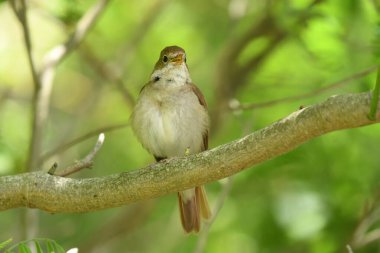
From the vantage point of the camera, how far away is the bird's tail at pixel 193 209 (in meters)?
5.95

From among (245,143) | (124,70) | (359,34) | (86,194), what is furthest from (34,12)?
(245,143)

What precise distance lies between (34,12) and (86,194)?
4.80 m

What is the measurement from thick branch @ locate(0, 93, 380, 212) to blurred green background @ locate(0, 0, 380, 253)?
169 cm

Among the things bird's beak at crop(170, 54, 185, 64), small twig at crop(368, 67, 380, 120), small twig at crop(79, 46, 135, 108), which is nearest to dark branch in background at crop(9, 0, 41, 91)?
bird's beak at crop(170, 54, 185, 64)

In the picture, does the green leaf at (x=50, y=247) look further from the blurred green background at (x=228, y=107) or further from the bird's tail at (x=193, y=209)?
the bird's tail at (x=193, y=209)

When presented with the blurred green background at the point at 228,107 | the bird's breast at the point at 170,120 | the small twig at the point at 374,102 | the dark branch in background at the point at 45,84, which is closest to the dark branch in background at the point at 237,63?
the blurred green background at the point at 228,107

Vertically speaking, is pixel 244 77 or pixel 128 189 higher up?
pixel 244 77

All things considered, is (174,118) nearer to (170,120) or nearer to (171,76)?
(170,120)

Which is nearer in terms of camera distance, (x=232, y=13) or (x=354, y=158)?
(x=354, y=158)

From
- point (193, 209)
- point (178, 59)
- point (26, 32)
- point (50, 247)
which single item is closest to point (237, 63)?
point (178, 59)

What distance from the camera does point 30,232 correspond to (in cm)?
547

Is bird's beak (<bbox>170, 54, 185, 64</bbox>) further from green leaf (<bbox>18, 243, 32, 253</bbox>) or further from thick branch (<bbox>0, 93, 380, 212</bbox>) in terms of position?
green leaf (<bbox>18, 243, 32, 253</bbox>)

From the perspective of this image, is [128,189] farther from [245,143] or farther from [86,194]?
[245,143]

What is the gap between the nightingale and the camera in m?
5.68
